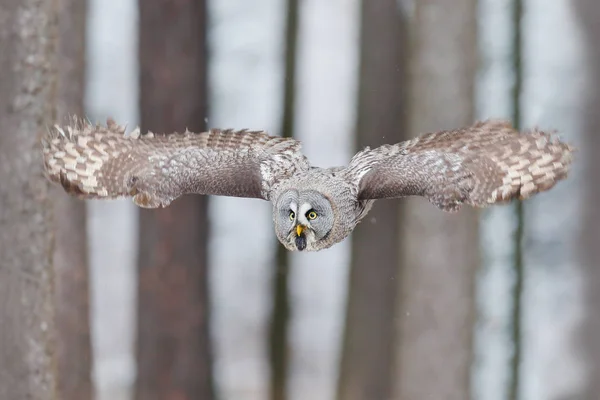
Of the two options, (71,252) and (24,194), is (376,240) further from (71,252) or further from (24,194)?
(24,194)

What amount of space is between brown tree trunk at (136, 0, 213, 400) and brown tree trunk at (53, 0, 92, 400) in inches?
10.9

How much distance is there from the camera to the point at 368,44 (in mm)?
3990

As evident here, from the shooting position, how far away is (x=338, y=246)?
13.4 feet

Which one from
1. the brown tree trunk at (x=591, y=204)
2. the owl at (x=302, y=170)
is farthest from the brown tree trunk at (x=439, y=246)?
the owl at (x=302, y=170)

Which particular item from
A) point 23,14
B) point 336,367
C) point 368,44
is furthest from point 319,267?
point 23,14

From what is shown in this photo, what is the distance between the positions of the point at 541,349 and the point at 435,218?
2.97 ft

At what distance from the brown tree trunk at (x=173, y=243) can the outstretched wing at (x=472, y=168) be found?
4.17 feet

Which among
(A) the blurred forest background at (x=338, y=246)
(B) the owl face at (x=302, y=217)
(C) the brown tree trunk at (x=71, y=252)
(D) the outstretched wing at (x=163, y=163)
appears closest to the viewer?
(B) the owl face at (x=302, y=217)

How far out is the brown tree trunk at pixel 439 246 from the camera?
3.86 metres

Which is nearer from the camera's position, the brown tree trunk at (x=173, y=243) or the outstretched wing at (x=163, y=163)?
the outstretched wing at (x=163, y=163)

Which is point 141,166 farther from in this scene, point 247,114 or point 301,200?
point 247,114

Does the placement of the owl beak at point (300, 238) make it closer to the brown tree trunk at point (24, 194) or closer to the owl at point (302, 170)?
the owl at point (302, 170)

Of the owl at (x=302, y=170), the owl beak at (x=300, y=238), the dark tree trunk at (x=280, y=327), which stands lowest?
the dark tree trunk at (x=280, y=327)

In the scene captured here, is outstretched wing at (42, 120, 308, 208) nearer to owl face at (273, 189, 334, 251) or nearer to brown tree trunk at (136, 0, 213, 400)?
owl face at (273, 189, 334, 251)
